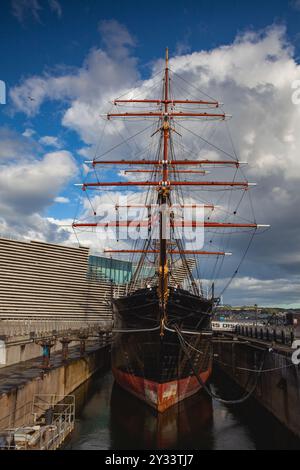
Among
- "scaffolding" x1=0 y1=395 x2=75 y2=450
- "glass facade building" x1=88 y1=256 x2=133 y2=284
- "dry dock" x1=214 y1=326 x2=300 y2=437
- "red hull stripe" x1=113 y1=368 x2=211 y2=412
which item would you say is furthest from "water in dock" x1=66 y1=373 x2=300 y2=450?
"glass facade building" x1=88 y1=256 x2=133 y2=284

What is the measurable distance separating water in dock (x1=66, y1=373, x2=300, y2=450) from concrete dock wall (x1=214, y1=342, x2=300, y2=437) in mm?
519

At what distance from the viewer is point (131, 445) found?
15.0 meters

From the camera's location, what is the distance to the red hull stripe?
717 inches

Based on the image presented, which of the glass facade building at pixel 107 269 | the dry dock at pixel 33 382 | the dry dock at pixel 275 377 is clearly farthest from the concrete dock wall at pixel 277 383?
the glass facade building at pixel 107 269

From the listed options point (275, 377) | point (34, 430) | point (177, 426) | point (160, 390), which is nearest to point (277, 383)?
point (275, 377)

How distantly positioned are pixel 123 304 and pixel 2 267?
1814 centimetres

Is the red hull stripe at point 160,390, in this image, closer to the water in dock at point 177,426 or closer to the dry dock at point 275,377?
the water in dock at point 177,426

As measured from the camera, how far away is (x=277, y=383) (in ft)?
58.6

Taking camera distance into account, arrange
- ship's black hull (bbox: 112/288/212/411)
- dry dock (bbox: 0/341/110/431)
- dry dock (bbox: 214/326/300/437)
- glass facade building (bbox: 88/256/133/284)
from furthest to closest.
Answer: glass facade building (bbox: 88/256/133/284)
ship's black hull (bbox: 112/288/212/411)
dry dock (bbox: 214/326/300/437)
dry dock (bbox: 0/341/110/431)

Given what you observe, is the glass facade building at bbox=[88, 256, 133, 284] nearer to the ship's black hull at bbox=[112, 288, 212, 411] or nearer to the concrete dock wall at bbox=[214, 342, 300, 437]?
the concrete dock wall at bbox=[214, 342, 300, 437]

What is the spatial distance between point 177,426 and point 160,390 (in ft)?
5.53
